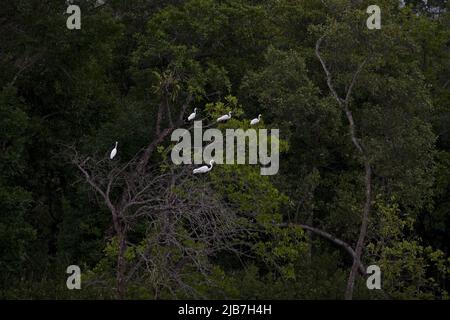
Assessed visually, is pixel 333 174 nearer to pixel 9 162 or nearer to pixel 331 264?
pixel 331 264

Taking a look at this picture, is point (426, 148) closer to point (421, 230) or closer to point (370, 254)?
point (370, 254)

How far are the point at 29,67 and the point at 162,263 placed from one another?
40.5 feet

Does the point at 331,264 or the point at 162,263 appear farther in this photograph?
the point at 331,264

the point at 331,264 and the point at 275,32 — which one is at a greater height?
the point at 275,32

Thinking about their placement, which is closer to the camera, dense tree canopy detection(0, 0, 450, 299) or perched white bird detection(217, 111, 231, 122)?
perched white bird detection(217, 111, 231, 122)

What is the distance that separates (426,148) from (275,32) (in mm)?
6966

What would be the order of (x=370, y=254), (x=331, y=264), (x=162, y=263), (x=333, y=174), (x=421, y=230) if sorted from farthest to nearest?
(x=421, y=230) → (x=333, y=174) → (x=331, y=264) → (x=370, y=254) → (x=162, y=263)

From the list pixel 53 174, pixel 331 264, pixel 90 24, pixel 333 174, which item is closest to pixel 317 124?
pixel 333 174

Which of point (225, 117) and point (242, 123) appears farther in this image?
point (242, 123)

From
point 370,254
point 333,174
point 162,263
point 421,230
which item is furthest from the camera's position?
point 421,230

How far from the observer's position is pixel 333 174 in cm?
2856

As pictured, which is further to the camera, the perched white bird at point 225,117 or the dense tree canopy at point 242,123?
the dense tree canopy at point 242,123
